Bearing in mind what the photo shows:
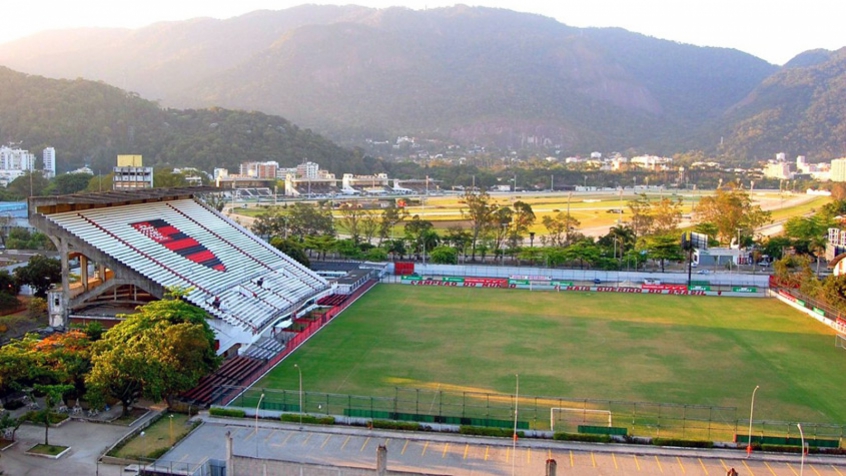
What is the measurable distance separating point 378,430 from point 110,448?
8.01m

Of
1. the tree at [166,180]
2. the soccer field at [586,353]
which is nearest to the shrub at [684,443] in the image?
the soccer field at [586,353]

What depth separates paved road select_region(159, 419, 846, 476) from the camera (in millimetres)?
19891

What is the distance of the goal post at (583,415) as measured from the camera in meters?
23.1

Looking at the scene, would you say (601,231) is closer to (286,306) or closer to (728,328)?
(728,328)

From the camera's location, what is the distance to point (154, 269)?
32938 mm

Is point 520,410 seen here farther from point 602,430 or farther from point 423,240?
point 423,240

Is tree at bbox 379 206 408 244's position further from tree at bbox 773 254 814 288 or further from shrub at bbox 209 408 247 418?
shrub at bbox 209 408 247 418

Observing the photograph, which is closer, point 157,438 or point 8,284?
point 157,438

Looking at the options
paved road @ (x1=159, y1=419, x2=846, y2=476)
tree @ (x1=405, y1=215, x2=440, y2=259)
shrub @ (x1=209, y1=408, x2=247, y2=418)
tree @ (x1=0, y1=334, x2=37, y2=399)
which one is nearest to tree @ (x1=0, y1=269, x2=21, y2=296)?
tree @ (x1=0, y1=334, x2=37, y2=399)

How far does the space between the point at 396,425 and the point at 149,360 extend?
8.42 meters

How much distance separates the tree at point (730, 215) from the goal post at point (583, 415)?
1906 inches

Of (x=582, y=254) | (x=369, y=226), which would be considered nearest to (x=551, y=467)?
(x=582, y=254)

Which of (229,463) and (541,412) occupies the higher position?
(229,463)

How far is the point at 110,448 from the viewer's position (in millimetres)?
20609
